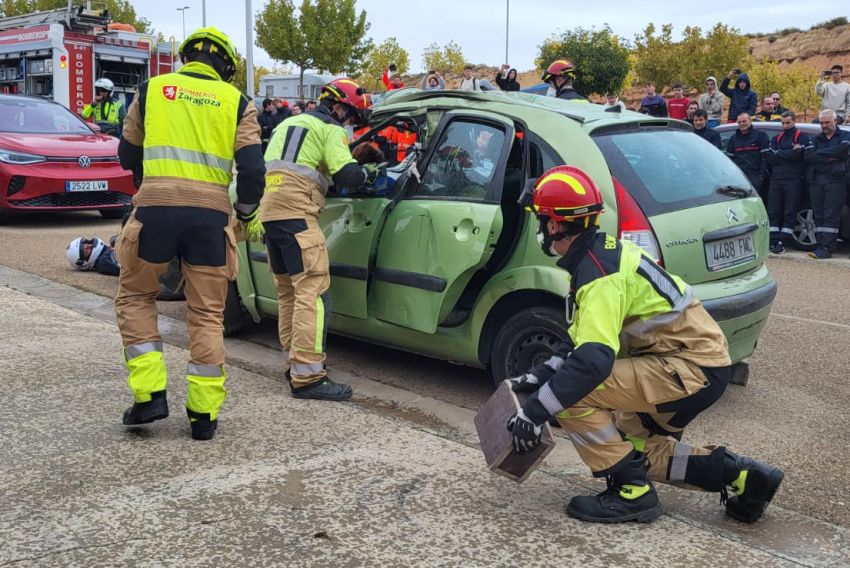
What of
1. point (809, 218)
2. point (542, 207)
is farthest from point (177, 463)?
point (809, 218)

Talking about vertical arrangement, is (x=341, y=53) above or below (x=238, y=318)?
above

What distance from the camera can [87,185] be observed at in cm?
1105

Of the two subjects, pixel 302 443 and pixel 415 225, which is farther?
pixel 415 225

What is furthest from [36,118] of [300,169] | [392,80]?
[300,169]

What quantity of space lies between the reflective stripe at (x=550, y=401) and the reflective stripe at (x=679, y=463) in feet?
2.21

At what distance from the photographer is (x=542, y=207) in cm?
333

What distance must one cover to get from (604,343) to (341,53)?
46.7 metres

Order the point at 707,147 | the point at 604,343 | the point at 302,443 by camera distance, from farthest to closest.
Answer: the point at 707,147, the point at 302,443, the point at 604,343

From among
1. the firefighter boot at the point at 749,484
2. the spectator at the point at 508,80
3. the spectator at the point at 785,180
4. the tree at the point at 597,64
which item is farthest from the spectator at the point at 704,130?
the tree at the point at 597,64

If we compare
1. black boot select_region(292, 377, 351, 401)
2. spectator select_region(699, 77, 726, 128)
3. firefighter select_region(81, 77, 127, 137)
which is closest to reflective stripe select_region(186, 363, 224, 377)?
black boot select_region(292, 377, 351, 401)

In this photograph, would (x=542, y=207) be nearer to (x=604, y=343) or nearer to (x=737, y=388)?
(x=604, y=343)

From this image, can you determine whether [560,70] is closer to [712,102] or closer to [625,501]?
[625,501]

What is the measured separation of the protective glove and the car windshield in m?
10.0

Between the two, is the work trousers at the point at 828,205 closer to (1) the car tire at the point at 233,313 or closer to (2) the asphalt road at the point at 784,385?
(2) the asphalt road at the point at 784,385
